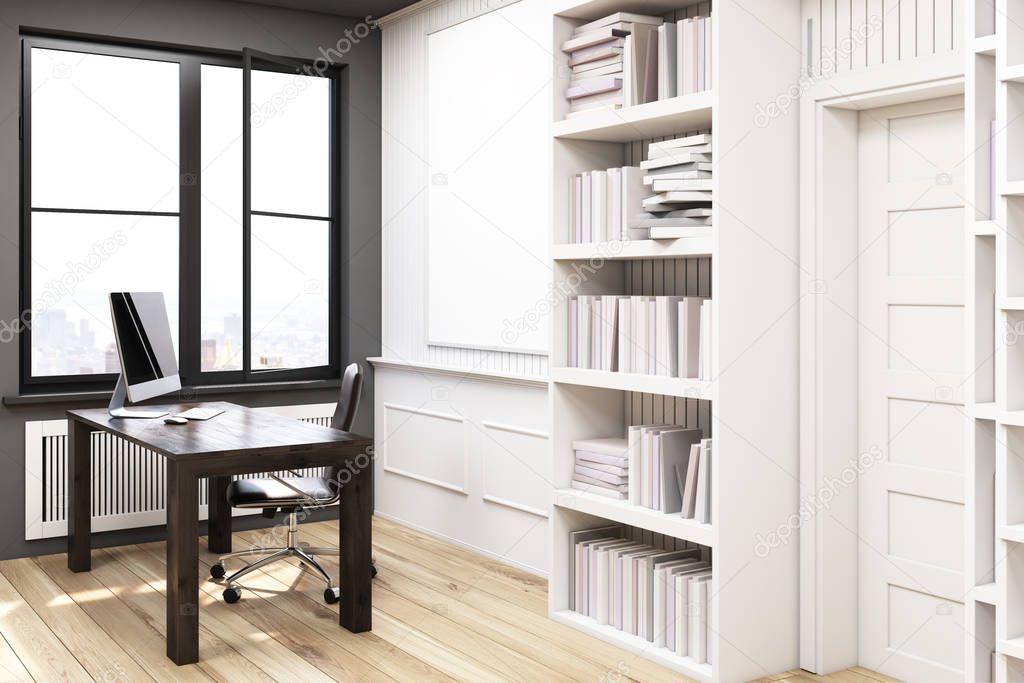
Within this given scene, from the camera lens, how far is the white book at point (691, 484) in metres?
3.41

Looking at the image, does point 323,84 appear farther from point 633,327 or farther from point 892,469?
point 892,469

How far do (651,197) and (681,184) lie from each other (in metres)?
0.20

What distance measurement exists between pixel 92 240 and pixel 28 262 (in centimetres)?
33

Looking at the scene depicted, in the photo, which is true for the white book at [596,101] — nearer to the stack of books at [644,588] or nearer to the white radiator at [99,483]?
the stack of books at [644,588]

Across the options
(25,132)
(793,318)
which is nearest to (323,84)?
(25,132)

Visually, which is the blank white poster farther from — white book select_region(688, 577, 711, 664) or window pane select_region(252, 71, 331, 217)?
white book select_region(688, 577, 711, 664)

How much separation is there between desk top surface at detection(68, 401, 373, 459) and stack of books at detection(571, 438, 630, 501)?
83 cm

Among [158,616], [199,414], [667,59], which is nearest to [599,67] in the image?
[667,59]

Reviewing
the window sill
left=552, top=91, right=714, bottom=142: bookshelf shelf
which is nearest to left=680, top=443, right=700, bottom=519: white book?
left=552, top=91, right=714, bottom=142: bookshelf shelf

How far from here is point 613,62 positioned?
3738 millimetres

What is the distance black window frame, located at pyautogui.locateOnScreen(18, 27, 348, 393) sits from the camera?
496cm

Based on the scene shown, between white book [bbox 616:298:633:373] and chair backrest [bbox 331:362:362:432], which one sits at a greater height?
white book [bbox 616:298:633:373]

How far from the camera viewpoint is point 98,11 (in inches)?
199

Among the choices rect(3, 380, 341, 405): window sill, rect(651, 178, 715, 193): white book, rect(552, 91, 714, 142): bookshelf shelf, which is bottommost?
rect(3, 380, 341, 405): window sill
